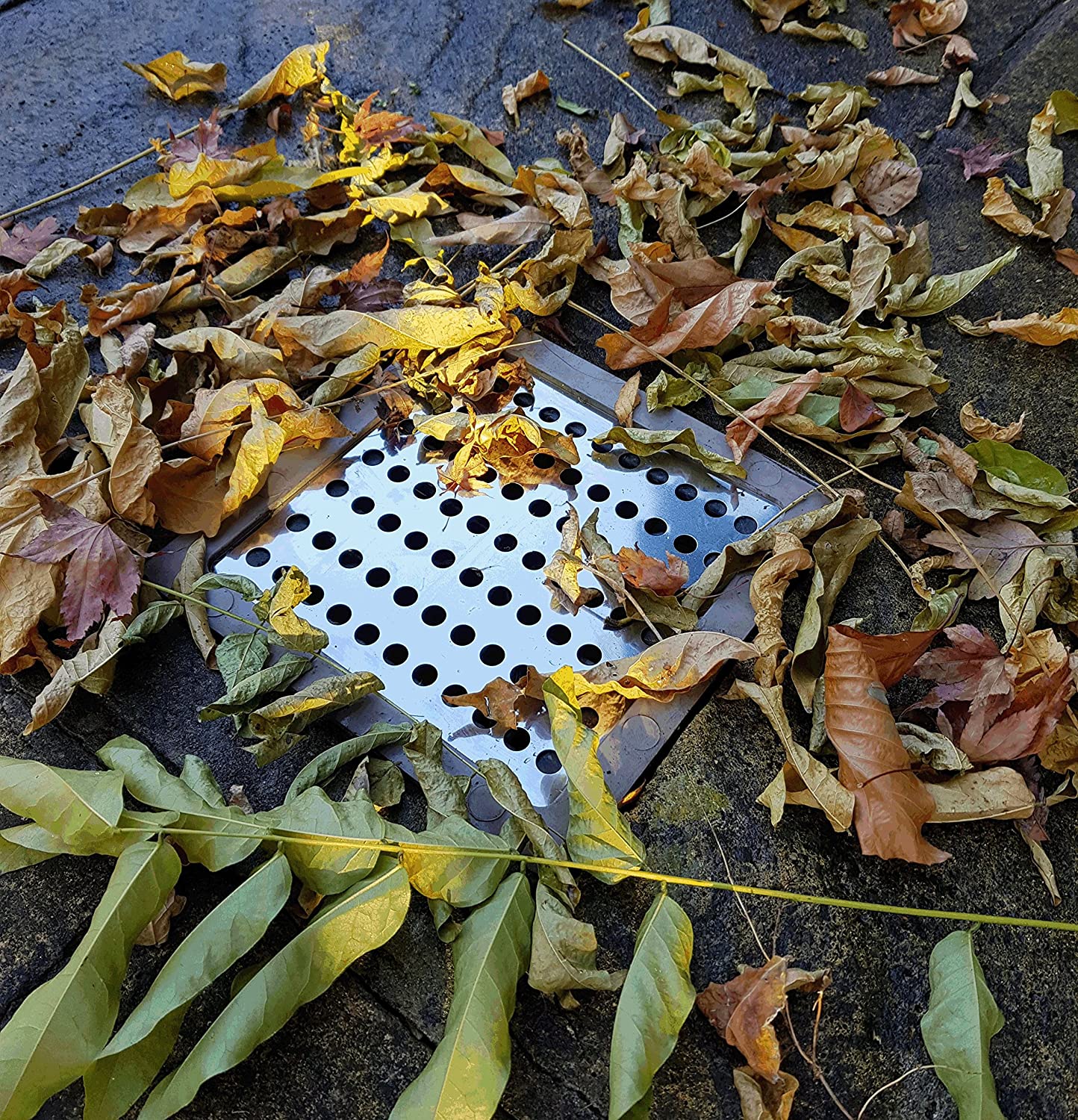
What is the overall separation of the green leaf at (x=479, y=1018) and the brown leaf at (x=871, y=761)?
0.40 m

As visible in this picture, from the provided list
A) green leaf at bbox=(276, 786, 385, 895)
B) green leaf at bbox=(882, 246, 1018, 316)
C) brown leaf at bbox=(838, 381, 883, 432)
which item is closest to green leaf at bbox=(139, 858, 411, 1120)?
green leaf at bbox=(276, 786, 385, 895)

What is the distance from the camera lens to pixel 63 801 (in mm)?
938

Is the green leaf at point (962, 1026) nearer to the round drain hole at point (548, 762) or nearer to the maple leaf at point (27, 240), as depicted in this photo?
the round drain hole at point (548, 762)

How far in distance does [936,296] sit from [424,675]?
1122 millimetres

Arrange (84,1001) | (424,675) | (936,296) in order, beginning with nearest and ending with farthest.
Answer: (84,1001) → (424,675) → (936,296)

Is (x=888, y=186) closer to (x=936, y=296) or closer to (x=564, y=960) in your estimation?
(x=936, y=296)

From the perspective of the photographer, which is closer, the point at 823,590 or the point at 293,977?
the point at 293,977

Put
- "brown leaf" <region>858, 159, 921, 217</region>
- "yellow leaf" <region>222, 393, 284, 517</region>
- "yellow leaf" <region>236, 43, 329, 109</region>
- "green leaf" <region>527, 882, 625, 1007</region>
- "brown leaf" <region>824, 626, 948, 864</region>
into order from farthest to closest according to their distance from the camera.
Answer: "yellow leaf" <region>236, 43, 329, 109</region> < "brown leaf" <region>858, 159, 921, 217</region> < "yellow leaf" <region>222, 393, 284, 517</region> < "brown leaf" <region>824, 626, 948, 864</region> < "green leaf" <region>527, 882, 625, 1007</region>

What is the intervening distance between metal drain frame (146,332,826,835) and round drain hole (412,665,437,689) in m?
0.03

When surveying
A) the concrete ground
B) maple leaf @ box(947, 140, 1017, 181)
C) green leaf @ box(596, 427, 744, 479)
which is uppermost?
maple leaf @ box(947, 140, 1017, 181)

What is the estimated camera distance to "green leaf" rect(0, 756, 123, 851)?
3.06ft

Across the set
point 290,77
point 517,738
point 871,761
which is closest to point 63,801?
point 517,738

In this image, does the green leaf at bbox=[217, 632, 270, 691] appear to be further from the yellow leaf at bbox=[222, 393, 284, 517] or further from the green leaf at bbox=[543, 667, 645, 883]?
the green leaf at bbox=[543, 667, 645, 883]

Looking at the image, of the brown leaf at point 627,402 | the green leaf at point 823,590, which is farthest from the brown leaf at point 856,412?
the brown leaf at point 627,402
